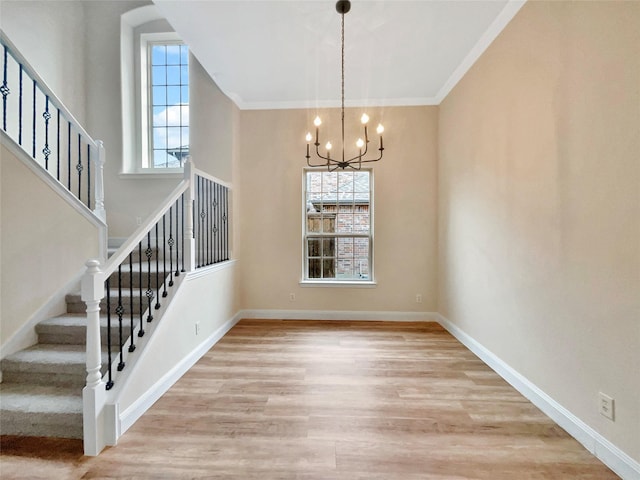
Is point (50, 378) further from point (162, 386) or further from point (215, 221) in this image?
point (215, 221)

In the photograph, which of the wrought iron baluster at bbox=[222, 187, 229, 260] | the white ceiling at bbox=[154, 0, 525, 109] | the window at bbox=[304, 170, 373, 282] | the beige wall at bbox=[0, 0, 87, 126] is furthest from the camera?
the window at bbox=[304, 170, 373, 282]

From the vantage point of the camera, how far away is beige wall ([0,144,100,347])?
2.13 meters

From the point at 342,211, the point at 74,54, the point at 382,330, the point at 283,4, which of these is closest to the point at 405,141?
the point at 342,211

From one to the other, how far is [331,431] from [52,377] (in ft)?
6.47

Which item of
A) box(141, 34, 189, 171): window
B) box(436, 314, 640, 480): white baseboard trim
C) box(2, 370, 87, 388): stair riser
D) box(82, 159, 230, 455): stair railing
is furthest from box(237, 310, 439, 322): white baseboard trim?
box(141, 34, 189, 171): window

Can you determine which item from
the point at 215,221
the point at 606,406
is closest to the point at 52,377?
the point at 215,221

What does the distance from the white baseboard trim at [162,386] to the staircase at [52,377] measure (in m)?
0.24

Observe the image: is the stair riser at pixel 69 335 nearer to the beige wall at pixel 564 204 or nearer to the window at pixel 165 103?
the window at pixel 165 103

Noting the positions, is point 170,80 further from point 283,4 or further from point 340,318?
point 340,318

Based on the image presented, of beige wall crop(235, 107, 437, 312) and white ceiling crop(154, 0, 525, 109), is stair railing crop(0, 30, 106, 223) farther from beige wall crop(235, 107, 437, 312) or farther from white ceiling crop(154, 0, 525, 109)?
beige wall crop(235, 107, 437, 312)

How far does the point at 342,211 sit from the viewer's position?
14.5ft

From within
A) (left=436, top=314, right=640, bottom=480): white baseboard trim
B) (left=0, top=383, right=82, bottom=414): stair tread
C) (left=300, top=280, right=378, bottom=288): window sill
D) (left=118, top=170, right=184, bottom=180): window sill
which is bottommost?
(left=436, top=314, right=640, bottom=480): white baseboard trim

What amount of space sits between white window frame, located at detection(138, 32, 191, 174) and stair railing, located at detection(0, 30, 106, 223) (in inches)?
29.3

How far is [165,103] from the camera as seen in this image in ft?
14.7
